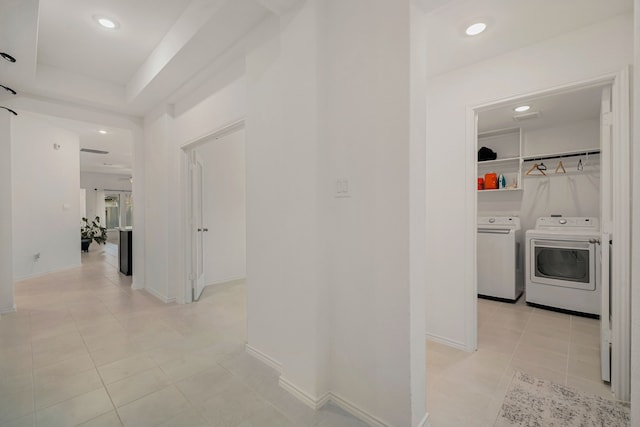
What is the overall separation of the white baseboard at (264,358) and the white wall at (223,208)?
96.5 inches

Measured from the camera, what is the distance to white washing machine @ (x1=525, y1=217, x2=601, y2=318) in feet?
10.3

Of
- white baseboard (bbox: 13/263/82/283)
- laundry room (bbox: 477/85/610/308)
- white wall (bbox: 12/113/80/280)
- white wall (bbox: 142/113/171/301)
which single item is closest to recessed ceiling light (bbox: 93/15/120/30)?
white wall (bbox: 142/113/171/301)

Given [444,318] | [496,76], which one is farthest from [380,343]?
[496,76]

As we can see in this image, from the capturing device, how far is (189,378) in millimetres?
2012

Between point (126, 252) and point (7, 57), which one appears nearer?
point (7, 57)

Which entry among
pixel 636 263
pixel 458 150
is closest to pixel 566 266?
pixel 458 150

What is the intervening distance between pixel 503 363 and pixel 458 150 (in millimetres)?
1807

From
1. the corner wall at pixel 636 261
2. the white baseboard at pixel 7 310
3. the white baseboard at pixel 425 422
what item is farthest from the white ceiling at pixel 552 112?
the white baseboard at pixel 7 310

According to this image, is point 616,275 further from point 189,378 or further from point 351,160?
point 189,378

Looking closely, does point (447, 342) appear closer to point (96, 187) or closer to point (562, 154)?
point (562, 154)

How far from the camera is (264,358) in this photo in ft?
7.29

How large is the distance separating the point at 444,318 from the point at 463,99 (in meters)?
1.99

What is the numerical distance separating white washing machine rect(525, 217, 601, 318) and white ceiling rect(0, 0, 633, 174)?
2.43 meters

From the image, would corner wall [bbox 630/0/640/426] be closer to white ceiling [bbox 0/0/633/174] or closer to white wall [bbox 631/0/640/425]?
white wall [bbox 631/0/640/425]
